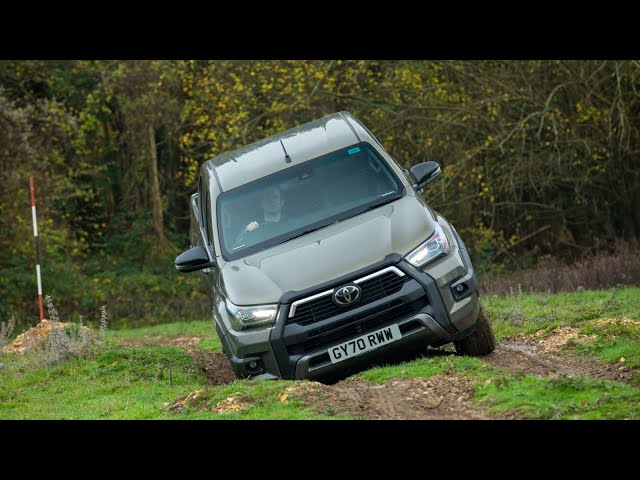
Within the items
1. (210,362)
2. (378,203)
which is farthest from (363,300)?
(210,362)

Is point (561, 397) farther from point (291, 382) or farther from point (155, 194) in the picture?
point (155, 194)

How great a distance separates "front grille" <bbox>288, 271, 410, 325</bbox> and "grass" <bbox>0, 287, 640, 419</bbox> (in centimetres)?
59

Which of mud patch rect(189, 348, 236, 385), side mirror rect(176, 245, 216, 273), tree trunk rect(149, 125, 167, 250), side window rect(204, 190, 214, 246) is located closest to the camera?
side mirror rect(176, 245, 216, 273)

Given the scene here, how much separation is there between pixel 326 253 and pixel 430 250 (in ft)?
2.77

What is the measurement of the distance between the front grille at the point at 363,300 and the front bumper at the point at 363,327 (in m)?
0.05

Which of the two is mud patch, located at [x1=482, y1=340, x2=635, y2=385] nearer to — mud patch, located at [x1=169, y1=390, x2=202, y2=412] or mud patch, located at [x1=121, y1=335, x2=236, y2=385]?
mud patch, located at [x1=169, y1=390, x2=202, y2=412]

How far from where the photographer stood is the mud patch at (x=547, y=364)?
9016mm

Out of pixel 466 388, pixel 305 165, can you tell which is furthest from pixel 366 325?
pixel 305 165

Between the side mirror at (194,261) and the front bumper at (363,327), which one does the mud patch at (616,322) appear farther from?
the side mirror at (194,261)

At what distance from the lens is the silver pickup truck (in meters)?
9.03

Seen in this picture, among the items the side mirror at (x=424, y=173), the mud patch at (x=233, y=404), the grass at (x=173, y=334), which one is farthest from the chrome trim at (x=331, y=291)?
the grass at (x=173, y=334)

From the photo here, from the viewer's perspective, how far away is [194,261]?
10.3 metres

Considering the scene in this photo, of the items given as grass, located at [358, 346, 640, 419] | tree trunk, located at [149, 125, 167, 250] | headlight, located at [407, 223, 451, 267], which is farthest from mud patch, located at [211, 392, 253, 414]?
tree trunk, located at [149, 125, 167, 250]
